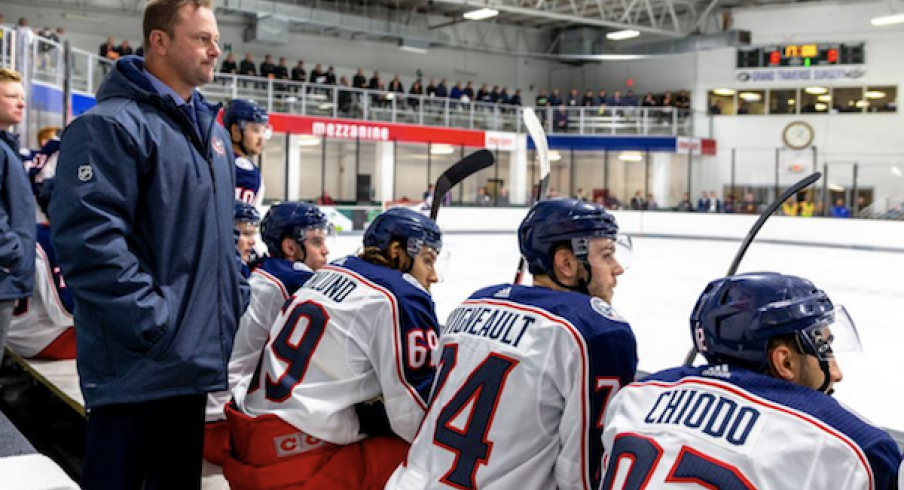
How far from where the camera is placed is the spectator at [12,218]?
3.14 metres

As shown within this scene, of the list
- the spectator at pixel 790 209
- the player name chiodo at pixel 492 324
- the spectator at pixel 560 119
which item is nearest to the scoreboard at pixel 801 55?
the spectator at pixel 560 119

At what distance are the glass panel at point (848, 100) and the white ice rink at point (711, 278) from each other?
362 inches

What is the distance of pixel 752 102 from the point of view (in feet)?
86.7

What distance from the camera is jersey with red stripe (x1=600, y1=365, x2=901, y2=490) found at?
48.2 inches

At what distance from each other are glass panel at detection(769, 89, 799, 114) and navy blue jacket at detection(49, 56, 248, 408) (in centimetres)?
2629

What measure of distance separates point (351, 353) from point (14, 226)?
66.1 inches

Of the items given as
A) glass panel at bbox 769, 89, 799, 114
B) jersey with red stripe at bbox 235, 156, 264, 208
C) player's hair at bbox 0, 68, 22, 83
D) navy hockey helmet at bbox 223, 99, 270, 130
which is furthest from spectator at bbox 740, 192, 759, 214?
player's hair at bbox 0, 68, 22, 83

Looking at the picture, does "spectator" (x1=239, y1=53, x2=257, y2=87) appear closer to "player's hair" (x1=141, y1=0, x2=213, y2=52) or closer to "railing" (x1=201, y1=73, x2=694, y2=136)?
"railing" (x1=201, y1=73, x2=694, y2=136)

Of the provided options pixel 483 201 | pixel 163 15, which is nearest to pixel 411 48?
pixel 483 201

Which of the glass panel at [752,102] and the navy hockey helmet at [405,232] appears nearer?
the navy hockey helmet at [405,232]

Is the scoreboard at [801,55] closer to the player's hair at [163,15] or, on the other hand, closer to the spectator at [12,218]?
the spectator at [12,218]

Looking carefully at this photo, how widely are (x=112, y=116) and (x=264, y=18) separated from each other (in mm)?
22061

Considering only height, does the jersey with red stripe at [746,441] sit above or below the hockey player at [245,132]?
below

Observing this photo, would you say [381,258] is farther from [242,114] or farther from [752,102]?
[752,102]
